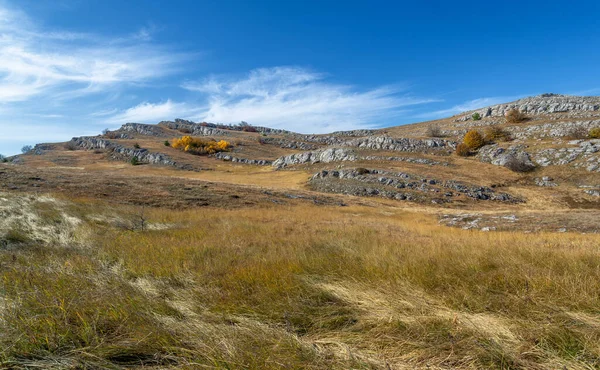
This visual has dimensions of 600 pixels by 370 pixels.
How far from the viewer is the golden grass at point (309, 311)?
8.03 feet

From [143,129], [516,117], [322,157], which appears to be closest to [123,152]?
[143,129]

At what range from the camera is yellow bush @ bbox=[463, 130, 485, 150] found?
183ft

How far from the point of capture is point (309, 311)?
3.30 meters

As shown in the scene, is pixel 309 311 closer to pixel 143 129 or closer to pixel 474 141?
pixel 474 141

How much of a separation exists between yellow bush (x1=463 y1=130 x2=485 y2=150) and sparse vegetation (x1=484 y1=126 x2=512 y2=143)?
195 centimetres

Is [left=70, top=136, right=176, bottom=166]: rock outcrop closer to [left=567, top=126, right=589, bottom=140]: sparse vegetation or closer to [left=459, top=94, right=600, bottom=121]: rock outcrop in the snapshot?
[left=567, top=126, right=589, bottom=140]: sparse vegetation

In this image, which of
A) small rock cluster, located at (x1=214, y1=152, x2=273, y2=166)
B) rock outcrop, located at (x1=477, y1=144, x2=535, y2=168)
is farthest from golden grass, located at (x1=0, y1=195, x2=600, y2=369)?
small rock cluster, located at (x1=214, y1=152, x2=273, y2=166)

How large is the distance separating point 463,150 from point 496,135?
34.9 feet

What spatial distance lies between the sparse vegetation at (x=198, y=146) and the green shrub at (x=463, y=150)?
5762 centimetres

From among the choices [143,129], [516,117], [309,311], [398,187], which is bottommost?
[398,187]

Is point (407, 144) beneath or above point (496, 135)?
beneath

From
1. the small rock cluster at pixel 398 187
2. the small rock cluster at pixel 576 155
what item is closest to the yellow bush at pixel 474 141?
the small rock cluster at pixel 576 155

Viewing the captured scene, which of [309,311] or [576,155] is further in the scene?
[576,155]

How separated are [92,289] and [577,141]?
66.0 meters
